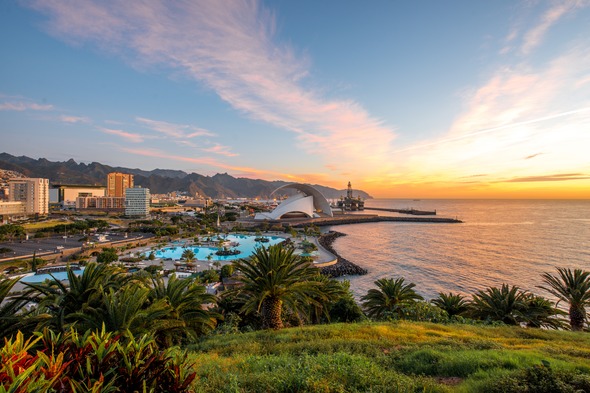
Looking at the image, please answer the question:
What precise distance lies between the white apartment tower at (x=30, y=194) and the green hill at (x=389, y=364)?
342ft

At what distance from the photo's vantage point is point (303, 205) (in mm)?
85500

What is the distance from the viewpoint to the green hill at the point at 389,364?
4.09 metres

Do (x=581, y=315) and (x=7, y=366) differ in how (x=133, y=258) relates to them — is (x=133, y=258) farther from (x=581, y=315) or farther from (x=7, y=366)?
(x=581, y=315)

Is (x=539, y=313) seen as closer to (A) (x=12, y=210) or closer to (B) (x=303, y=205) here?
(B) (x=303, y=205)

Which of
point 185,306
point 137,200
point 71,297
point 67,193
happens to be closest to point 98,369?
point 71,297

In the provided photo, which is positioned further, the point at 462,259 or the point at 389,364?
the point at 462,259

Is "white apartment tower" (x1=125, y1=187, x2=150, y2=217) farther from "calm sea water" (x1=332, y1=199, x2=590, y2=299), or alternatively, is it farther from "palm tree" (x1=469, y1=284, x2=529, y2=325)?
"palm tree" (x1=469, y1=284, x2=529, y2=325)

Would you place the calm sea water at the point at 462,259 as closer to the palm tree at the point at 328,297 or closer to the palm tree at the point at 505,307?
the palm tree at the point at 328,297

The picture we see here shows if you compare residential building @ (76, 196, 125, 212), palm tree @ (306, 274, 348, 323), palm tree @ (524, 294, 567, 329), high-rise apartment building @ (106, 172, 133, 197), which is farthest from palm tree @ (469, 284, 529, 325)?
high-rise apartment building @ (106, 172, 133, 197)

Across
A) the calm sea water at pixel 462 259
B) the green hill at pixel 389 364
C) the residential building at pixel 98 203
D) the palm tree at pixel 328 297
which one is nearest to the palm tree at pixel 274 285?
the green hill at pixel 389 364

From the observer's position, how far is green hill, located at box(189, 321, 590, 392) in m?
4.09

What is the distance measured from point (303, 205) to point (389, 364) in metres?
79.9

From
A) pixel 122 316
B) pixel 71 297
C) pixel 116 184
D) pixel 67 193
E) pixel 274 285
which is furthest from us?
pixel 116 184

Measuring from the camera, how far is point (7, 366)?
89.0 inches
